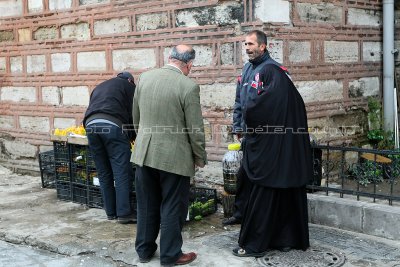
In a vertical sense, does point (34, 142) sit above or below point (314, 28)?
below

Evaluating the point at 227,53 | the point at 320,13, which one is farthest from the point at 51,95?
the point at 320,13

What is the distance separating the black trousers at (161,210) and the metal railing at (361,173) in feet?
5.60

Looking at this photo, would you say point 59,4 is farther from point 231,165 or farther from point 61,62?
point 231,165

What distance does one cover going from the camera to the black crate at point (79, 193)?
7.33 metres

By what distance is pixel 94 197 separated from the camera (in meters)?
7.21

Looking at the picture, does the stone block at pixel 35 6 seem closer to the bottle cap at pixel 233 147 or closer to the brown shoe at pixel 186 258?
the bottle cap at pixel 233 147

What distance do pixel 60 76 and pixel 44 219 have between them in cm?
303

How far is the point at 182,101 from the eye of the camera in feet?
16.1

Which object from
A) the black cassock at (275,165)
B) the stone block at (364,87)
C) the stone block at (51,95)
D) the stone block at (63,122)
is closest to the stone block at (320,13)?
the stone block at (364,87)

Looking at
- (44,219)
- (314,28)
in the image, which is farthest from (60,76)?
(314,28)

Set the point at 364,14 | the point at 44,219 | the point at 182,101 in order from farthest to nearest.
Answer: the point at 364,14, the point at 44,219, the point at 182,101

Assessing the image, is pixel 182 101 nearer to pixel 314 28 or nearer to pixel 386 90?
pixel 314 28

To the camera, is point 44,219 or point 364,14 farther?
point 364,14

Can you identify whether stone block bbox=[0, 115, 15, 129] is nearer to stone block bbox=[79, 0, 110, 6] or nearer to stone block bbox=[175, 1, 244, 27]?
stone block bbox=[79, 0, 110, 6]
